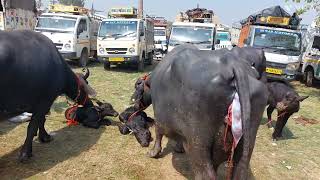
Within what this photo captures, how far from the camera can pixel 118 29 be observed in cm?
1647

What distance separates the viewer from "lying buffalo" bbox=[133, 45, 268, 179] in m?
3.77

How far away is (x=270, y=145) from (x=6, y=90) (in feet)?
15.8

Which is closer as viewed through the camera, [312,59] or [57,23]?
[312,59]

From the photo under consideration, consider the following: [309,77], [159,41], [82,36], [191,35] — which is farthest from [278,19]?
[159,41]

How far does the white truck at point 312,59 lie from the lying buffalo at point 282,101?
8.47m

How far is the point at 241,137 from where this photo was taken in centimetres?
377

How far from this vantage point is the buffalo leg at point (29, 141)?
5.61 metres

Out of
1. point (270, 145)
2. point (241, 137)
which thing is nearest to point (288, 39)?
point (270, 145)

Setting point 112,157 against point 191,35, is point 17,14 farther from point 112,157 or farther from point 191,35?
point 112,157

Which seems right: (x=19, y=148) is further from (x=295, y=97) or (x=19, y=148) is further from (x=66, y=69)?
(x=295, y=97)

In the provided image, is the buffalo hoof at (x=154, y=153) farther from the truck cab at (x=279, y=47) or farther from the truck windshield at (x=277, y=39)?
the truck windshield at (x=277, y=39)

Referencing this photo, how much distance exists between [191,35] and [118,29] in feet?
10.7

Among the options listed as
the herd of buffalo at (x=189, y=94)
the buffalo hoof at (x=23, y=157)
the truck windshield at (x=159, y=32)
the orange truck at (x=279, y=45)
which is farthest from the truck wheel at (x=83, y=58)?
the truck windshield at (x=159, y=32)

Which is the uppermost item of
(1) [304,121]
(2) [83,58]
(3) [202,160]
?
(2) [83,58]
